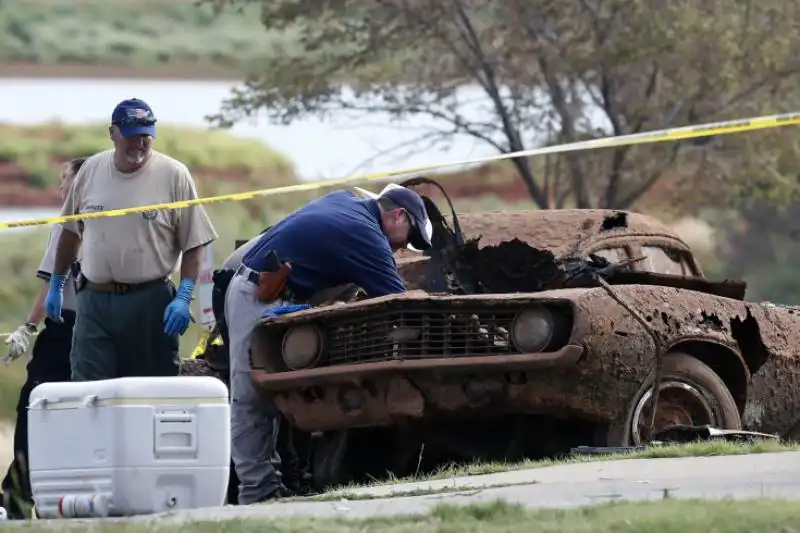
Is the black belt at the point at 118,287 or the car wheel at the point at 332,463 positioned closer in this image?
the car wheel at the point at 332,463

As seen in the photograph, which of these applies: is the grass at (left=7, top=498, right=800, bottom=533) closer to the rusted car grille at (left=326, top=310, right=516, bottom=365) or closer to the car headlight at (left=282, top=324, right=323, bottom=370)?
the rusted car grille at (left=326, top=310, right=516, bottom=365)

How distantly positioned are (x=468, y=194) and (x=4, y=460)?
1524 centimetres

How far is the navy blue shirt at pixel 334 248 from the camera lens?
30.6ft

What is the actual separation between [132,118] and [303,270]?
1118mm

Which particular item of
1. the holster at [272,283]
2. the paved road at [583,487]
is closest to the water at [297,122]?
the holster at [272,283]

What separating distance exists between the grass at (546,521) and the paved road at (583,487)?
28 cm

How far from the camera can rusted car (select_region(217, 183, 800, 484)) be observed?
338 inches

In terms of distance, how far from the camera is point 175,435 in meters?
7.47

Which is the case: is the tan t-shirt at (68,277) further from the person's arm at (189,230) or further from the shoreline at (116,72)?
the shoreline at (116,72)

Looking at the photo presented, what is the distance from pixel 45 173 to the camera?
1059 inches

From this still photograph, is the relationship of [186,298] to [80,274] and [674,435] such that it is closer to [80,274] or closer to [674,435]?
[80,274]

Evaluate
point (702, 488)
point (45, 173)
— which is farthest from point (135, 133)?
point (45, 173)

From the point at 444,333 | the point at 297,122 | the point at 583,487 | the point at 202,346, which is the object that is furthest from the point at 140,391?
the point at 297,122

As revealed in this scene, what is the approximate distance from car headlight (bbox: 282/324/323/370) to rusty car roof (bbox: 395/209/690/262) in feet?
4.84
